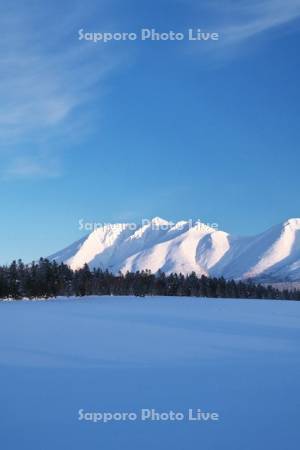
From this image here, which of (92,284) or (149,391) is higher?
(92,284)

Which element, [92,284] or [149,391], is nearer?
[149,391]

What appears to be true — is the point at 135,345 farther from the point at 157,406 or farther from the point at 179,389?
the point at 157,406

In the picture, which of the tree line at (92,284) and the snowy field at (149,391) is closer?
the snowy field at (149,391)

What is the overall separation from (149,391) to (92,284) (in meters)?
111

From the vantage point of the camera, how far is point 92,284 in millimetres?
121188

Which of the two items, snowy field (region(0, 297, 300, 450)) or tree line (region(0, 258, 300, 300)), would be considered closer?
snowy field (region(0, 297, 300, 450))

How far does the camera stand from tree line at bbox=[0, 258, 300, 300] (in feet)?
309

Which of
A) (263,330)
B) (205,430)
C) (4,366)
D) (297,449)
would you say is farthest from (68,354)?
(263,330)

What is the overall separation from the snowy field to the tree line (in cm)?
7546

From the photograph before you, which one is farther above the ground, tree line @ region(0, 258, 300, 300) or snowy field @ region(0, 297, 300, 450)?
tree line @ region(0, 258, 300, 300)

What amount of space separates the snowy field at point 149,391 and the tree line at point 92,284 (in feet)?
248

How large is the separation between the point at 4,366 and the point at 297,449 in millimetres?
9790

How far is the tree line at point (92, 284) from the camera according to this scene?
9419 centimetres

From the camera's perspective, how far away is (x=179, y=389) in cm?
1213
